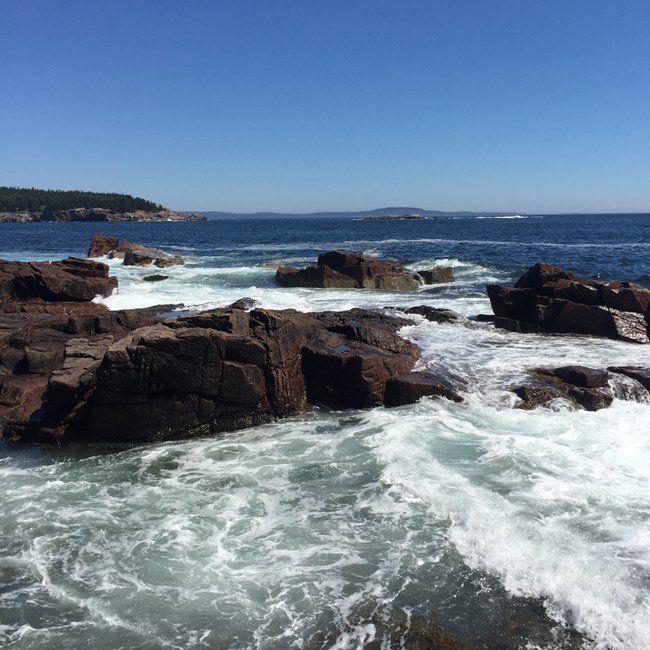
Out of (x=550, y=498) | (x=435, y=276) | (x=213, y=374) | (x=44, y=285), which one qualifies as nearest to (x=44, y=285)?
(x=44, y=285)

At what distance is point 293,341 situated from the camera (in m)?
12.7

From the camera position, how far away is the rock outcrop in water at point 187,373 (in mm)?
10555

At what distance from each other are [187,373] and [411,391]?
4.73 metres

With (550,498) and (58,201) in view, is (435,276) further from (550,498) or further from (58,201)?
(58,201)

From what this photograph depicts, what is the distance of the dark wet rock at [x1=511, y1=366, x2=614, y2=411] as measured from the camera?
11734mm

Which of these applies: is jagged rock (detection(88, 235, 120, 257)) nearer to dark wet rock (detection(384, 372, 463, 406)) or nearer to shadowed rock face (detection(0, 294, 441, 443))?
shadowed rock face (detection(0, 294, 441, 443))

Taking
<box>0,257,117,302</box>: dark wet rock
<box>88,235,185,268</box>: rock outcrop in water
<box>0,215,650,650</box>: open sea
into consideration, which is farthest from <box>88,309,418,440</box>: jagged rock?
<box>88,235,185,268</box>: rock outcrop in water

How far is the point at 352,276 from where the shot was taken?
29.2 m

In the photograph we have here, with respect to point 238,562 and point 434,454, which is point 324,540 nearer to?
point 238,562

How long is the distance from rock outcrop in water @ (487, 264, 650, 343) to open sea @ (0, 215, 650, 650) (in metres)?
5.21

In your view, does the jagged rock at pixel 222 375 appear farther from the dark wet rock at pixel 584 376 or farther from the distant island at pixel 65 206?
the distant island at pixel 65 206

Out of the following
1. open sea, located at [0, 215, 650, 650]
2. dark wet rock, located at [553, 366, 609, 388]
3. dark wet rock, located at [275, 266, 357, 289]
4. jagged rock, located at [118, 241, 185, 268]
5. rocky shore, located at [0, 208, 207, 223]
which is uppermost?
rocky shore, located at [0, 208, 207, 223]

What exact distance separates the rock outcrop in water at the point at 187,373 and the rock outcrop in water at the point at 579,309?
5526 millimetres

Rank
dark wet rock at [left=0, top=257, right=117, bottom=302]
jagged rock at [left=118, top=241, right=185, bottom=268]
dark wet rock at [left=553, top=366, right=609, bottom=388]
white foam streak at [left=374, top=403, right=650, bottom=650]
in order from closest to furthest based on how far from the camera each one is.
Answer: white foam streak at [left=374, top=403, right=650, bottom=650] → dark wet rock at [left=553, top=366, right=609, bottom=388] → dark wet rock at [left=0, top=257, right=117, bottom=302] → jagged rock at [left=118, top=241, right=185, bottom=268]
